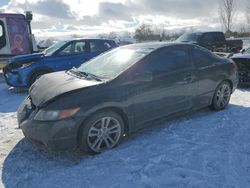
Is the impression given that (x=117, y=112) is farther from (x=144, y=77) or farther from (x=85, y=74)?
(x=85, y=74)

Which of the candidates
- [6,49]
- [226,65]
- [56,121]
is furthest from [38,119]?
[6,49]

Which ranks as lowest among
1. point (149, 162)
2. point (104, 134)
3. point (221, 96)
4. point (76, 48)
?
point (149, 162)

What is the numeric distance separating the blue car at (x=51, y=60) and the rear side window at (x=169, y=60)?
177 inches

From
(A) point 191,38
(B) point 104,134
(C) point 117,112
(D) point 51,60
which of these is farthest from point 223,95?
(A) point 191,38

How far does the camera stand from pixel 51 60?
8992mm

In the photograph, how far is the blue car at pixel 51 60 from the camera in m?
8.74

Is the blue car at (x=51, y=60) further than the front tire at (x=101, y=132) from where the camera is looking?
Yes

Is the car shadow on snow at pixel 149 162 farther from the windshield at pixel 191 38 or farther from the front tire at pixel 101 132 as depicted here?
the windshield at pixel 191 38

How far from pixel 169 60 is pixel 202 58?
2.99 ft

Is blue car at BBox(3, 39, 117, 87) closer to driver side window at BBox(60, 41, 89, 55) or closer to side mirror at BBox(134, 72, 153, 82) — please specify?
driver side window at BBox(60, 41, 89, 55)

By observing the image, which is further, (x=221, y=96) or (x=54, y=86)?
(x=221, y=96)

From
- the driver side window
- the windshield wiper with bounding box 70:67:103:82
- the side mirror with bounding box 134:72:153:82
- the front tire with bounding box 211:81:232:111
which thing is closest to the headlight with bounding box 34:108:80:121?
the windshield wiper with bounding box 70:67:103:82

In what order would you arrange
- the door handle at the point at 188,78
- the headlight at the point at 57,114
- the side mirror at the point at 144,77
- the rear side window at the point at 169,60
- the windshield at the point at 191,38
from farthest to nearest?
the windshield at the point at 191,38, the door handle at the point at 188,78, the rear side window at the point at 169,60, the side mirror at the point at 144,77, the headlight at the point at 57,114

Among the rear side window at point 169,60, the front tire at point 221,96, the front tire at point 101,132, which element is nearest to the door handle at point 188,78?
the rear side window at point 169,60
